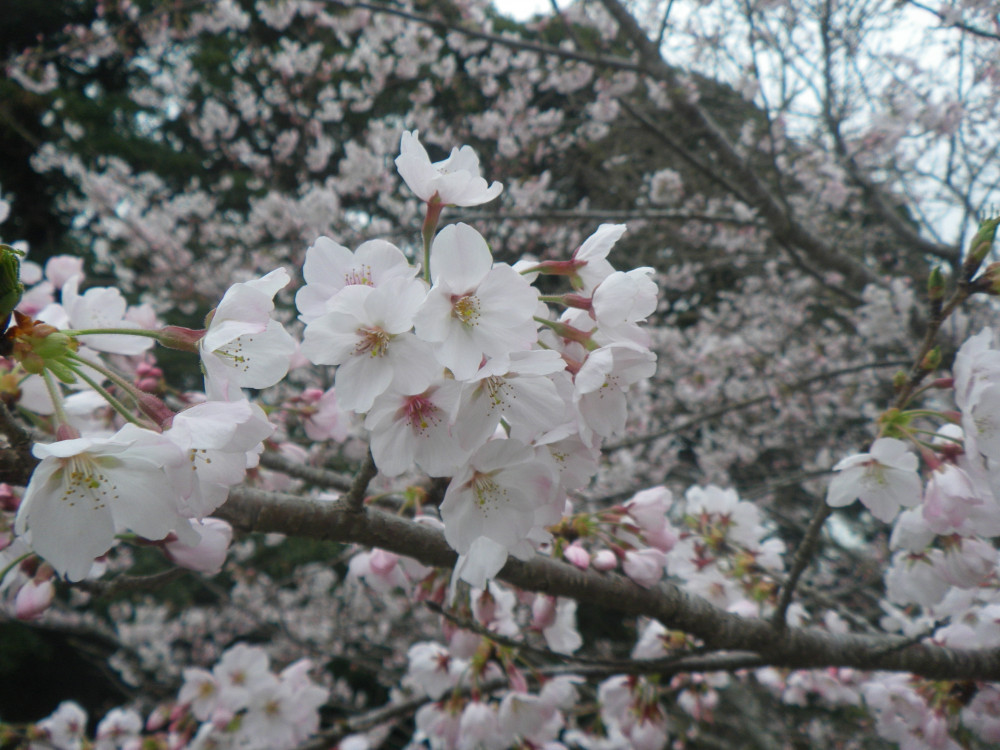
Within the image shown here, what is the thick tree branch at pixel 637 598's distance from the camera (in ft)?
3.38

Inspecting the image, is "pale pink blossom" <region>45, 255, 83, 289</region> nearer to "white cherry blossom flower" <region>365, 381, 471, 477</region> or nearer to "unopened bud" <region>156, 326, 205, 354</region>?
"unopened bud" <region>156, 326, 205, 354</region>

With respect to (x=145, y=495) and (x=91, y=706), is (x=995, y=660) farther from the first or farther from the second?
(x=91, y=706)

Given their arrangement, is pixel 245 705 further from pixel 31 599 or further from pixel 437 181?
pixel 437 181

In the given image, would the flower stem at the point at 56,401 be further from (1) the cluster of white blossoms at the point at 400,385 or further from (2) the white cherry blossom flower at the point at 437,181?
(2) the white cherry blossom flower at the point at 437,181

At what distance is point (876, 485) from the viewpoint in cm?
114

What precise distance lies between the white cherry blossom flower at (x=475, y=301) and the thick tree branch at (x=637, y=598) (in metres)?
0.48

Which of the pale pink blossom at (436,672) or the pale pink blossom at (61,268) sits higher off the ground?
the pale pink blossom at (61,268)

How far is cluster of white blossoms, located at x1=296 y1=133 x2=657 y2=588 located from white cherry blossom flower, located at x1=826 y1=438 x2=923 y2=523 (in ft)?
1.96

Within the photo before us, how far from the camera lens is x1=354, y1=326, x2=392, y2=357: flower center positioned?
0.73 m

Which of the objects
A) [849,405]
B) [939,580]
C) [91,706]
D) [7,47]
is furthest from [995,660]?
[7,47]

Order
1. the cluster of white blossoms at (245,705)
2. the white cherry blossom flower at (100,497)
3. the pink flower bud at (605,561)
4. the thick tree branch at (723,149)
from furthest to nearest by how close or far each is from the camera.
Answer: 1. the thick tree branch at (723,149)
2. the cluster of white blossoms at (245,705)
3. the pink flower bud at (605,561)
4. the white cherry blossom flower at (100,497)

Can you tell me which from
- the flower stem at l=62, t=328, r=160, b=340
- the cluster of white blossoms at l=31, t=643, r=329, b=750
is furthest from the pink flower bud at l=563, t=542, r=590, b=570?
the cluster of white blossoms at l=31, t=643, r=329, b=750

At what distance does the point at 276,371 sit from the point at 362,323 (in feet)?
0.56

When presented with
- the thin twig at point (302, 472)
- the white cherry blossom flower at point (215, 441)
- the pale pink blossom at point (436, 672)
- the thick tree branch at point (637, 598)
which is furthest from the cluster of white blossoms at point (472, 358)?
the pale pink blossom at point (436, 672)
